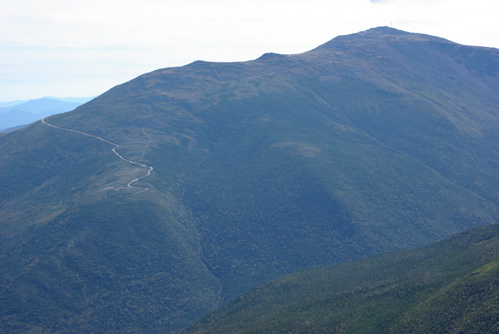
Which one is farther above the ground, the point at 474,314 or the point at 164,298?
the point at 474,314

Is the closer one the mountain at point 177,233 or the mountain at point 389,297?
the mountain at point 389,297

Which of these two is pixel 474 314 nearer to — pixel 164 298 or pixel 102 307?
pixel 164 298

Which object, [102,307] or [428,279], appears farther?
[102,307]

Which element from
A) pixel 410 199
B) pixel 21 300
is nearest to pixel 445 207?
pixel 410 199

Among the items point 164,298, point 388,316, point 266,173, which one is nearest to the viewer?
point 388,316

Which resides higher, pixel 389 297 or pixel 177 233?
pixel 389 297

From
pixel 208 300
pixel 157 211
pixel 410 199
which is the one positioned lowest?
pixel 208 300

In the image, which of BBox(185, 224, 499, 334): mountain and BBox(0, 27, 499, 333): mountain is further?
BBox(0, 27, 499, 333): mountain

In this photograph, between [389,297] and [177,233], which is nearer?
[389,297]
